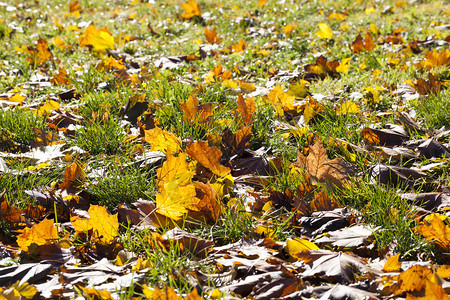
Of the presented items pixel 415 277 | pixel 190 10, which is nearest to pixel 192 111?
pixel 415 277

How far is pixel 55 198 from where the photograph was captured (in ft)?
6.28

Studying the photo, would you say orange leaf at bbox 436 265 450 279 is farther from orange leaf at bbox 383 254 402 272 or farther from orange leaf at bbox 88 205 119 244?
orange leaf at bbox 88 205 119 244

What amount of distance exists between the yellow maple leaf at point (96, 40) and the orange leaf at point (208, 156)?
287cm

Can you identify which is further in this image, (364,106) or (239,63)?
(239,63)

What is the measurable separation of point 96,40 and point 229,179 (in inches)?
121

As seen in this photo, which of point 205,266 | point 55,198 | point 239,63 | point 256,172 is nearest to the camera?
point 205,266

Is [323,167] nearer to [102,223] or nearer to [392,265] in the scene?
[392,265]

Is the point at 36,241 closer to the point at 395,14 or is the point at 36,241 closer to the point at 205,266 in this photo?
the point at 205,266

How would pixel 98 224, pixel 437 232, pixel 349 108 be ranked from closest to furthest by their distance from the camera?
pixel 437 232 < pixel 98 224 < pixel 349 108

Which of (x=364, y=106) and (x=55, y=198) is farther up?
(x=55, y=198)

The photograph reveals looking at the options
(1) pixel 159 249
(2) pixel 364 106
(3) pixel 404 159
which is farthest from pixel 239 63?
(1) pixel 159 249

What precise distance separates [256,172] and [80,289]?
42.5 inches

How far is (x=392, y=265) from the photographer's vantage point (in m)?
1.44

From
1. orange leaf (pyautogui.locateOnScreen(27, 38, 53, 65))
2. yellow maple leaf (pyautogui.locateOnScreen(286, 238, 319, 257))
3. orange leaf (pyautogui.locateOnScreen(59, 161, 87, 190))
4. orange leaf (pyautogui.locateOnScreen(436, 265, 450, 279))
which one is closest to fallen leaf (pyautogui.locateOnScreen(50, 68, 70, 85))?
orange leaf (pyautogui.locateOnScreen(27, 38, 53, 65))
